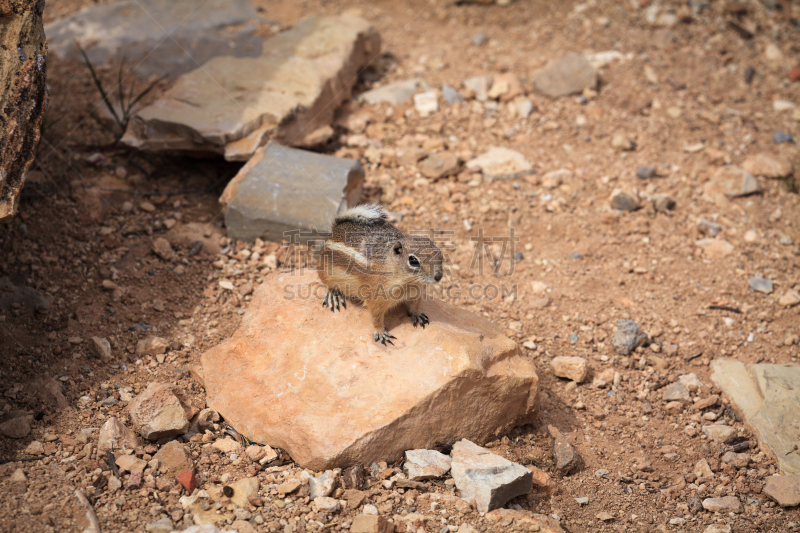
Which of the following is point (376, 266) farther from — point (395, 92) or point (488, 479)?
point (395, 92)

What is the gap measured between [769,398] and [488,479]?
2.67 m

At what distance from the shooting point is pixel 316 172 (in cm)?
622

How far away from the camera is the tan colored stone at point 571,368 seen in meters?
5.00

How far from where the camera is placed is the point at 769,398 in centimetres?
472

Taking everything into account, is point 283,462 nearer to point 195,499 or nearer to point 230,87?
point 195,499

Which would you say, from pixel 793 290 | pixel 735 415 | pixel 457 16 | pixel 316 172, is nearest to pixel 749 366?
pixel 735 415

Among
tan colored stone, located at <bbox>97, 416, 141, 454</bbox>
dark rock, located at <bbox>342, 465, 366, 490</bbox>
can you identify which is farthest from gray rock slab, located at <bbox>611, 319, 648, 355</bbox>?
tan colored stone, located at <bbox>97, 416, 141, 454</bbox>

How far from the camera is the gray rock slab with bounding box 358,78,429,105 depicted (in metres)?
8.30

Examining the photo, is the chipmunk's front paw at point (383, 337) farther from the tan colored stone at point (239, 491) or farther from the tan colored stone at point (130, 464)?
the tan colored stone at point (130, 464)

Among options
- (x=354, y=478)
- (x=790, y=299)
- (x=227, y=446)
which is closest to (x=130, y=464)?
(x=227, y=446)

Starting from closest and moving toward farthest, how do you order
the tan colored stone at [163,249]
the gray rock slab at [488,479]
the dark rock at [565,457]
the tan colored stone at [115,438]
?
the gray rock slab at [488,479]
the tan colored stone at [115,438]
the dark rock at [565,457]
the tan colored stone at [163,249]

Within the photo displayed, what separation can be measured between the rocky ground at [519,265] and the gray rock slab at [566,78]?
0.18 m

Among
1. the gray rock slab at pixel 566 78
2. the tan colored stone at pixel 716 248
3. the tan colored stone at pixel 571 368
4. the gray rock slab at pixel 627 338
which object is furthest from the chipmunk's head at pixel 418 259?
the gray rock slab at pixel 566 78

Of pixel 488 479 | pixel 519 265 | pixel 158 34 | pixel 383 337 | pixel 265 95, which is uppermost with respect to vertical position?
pixel 158 34
